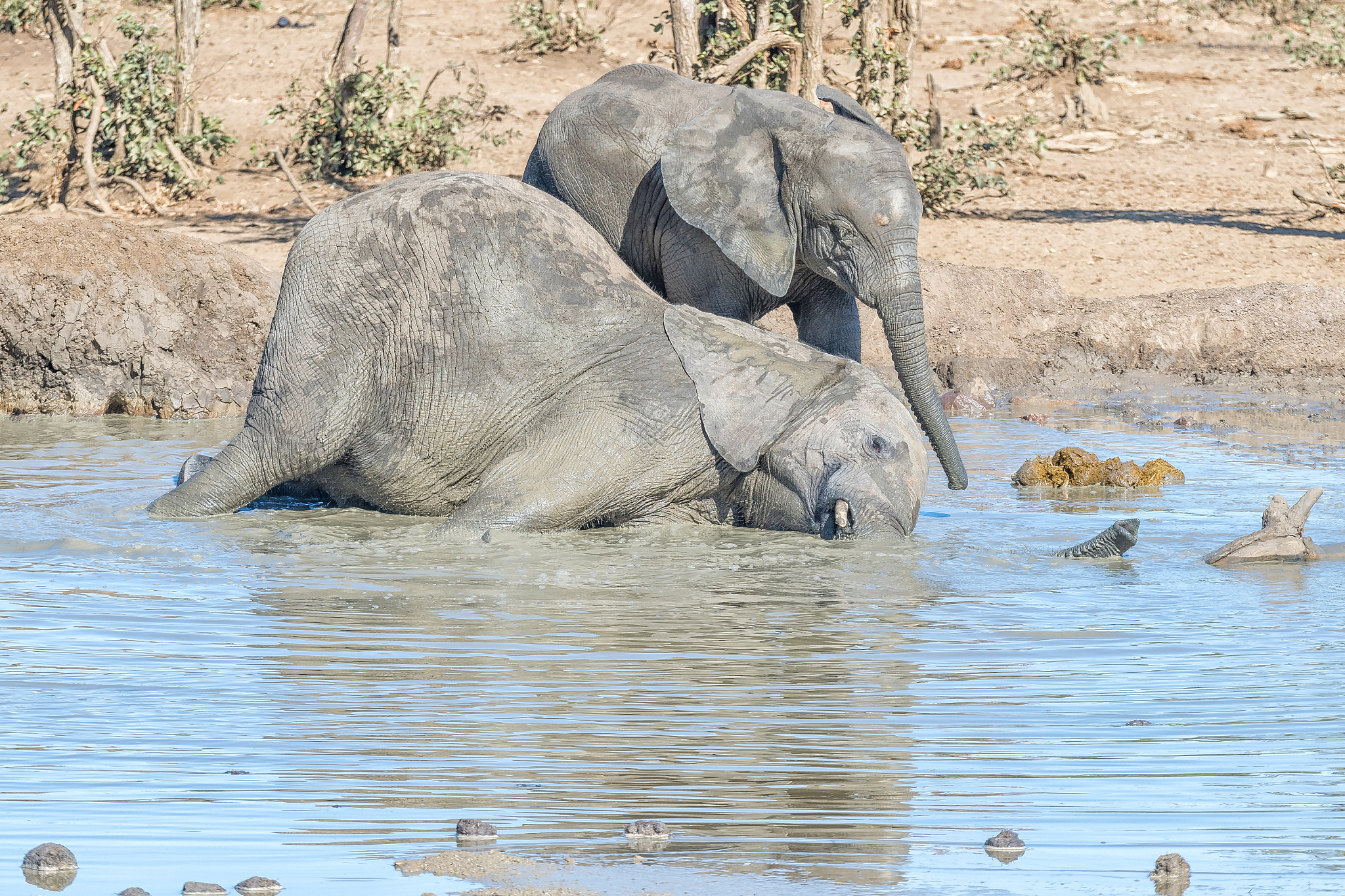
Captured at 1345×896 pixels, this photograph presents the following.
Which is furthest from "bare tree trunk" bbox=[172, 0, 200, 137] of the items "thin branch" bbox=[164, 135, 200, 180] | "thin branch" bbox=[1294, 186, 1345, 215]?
"thin branch" bbox=[1294, 186, 1345, 215]

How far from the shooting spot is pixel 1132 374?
37.8 feet

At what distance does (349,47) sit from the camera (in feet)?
53.2

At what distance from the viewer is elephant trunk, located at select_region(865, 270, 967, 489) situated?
6969mm

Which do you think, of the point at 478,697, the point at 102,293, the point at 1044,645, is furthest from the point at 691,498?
the point at 102,293

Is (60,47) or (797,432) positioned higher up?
(797,432)

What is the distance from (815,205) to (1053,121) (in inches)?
461

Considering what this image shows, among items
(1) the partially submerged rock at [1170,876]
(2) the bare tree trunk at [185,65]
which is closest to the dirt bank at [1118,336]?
(2) the bare tree trunk at [185,65]

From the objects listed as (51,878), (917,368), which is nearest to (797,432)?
(917,368)

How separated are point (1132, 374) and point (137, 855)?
931 cm

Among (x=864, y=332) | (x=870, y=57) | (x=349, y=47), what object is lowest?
(x=864, y=332)

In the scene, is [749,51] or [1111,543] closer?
[1111,543]

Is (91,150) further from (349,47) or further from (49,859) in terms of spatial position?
(49,859)

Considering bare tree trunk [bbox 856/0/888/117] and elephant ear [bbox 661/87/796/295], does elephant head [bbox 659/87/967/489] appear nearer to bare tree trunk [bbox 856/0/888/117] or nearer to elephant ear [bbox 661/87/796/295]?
elephant ear [bbox 661/87/796/295]

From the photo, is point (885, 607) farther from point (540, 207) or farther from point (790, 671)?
point (540, 207)
